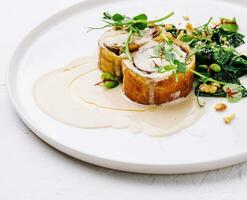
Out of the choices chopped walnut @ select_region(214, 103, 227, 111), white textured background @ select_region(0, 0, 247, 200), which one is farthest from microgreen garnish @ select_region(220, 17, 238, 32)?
white textured background @ select_region(0, 0, 247, 200)

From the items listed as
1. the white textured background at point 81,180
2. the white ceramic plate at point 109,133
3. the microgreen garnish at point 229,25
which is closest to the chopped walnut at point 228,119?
the white ceramic plate at point 109,133

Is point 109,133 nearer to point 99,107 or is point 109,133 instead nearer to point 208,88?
point 99,107

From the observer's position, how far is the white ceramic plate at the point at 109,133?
105 inches

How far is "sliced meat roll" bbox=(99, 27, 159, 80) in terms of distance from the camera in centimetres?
326

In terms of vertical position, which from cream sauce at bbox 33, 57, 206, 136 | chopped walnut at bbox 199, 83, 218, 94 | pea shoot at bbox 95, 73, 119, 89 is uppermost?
chopped walnut at bbox 199, 83, 218, 94

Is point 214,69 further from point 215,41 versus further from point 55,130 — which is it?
point 55,130

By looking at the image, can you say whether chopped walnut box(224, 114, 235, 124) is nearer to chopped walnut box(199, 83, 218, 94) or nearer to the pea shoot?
chopped walnut box(199, 83, 218, 94)

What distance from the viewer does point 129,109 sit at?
10.1ft

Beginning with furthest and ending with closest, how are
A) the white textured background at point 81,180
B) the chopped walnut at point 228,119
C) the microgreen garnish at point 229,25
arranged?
the microgreen garnish at point 229,25 → the chopped walnut at point 228,119 → the white textured background at point 81,180

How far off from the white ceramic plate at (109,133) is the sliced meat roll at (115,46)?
0.84ft

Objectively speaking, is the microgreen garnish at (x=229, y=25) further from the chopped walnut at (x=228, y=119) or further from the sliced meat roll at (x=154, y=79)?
the chopped walnut at (x=228, y=119)

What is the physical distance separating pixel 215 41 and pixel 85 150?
4.41 ft

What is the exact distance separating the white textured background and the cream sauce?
0.79ft

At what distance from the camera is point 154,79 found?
3025 millimetres
